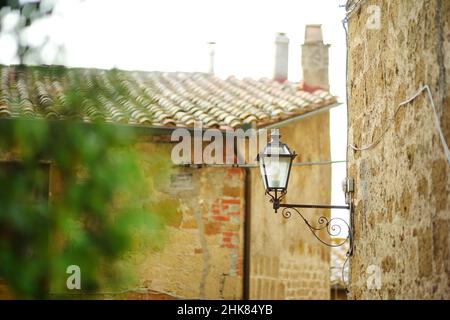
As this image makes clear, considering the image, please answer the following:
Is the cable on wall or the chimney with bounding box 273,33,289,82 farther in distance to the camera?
the chimney with bounding box 273,33,289,82

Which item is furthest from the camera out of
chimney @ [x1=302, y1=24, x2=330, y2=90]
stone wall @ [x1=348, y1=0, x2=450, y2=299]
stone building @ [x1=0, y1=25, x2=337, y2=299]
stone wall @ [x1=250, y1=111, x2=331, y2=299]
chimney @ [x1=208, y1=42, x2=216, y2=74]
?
chimney @ [x1=208, y1=42, x2=216, y2=74]

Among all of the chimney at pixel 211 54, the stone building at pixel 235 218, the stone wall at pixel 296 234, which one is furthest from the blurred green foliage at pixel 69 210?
the chimney at pixel 211 54

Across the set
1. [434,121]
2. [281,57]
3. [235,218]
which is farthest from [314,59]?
[434,121]

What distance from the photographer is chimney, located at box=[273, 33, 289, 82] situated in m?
12.4

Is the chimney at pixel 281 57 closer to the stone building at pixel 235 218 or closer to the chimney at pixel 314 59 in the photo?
the chimney at pixel 314 59

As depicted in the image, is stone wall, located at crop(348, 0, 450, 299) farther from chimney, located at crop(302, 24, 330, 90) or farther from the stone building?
chimney, located at crop(302, 24, 330, 90)

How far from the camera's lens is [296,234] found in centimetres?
1038

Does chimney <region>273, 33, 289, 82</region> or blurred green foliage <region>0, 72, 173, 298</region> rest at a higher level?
chimney <region>273, 33, 289, 82</region>

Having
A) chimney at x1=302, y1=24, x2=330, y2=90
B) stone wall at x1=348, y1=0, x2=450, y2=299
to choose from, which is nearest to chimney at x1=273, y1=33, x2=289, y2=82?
chimney at x1=302, y1=24, x2=330, y2=90

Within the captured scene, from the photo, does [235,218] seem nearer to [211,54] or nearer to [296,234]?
[296,234]

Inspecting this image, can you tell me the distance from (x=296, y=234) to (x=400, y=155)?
6.22 metres

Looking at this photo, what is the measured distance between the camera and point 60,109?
1.38 meters

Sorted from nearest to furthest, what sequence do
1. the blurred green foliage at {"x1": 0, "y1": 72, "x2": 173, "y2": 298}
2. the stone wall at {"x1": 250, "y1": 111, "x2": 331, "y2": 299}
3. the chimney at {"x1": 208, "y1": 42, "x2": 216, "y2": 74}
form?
the blurred green foliage at {"x1": 0, "y1": 72, "x2": 173, "y2": 298} < the stone wall at {"x1": 250, "y1": 111, "x2": 331, "y2": 299} < the chimney at {"x1": 208, "y1": 42, "x2": 216, "y2": 74}

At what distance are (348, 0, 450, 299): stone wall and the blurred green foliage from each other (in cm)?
252
